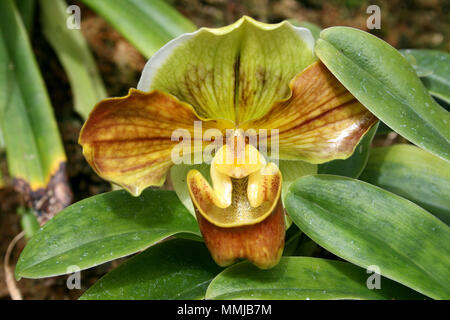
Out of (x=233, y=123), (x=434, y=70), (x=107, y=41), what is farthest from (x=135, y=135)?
(x=107, y=41)

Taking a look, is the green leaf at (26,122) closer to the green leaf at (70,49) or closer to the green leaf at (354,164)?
the green leaf at (70,49)

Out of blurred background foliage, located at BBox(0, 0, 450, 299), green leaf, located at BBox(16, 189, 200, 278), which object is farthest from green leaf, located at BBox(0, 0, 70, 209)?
green leaf, located at BBox(16, 189, 200, 278)

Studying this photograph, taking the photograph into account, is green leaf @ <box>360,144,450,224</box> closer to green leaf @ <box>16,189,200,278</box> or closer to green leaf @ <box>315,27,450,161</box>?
green leaf @ <box>315,27,450,161</box>

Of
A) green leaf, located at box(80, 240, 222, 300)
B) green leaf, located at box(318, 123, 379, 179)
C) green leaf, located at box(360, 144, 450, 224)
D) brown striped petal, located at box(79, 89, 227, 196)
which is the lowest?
green leaf, located at box(80, 240, 222, 300)

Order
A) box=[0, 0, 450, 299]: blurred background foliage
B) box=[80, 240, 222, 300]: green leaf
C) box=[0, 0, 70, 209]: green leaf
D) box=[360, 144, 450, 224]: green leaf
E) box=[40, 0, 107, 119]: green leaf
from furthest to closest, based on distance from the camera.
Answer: box=[40, 0, 107, 119]: green leaf, box=[0, 0, 450, 299]: blurred background foliage, box=[0, 0, 70, 209]: green leaf, box=[360, 144, 450, 224]: green leaf, box=[80, 240, 222, 300]: green leaf

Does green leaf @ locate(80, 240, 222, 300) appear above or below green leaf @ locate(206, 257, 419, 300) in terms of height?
below

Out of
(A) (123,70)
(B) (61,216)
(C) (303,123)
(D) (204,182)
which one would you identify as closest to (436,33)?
(A) (123,70)

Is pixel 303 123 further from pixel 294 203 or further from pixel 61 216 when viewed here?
pixel 61 216
